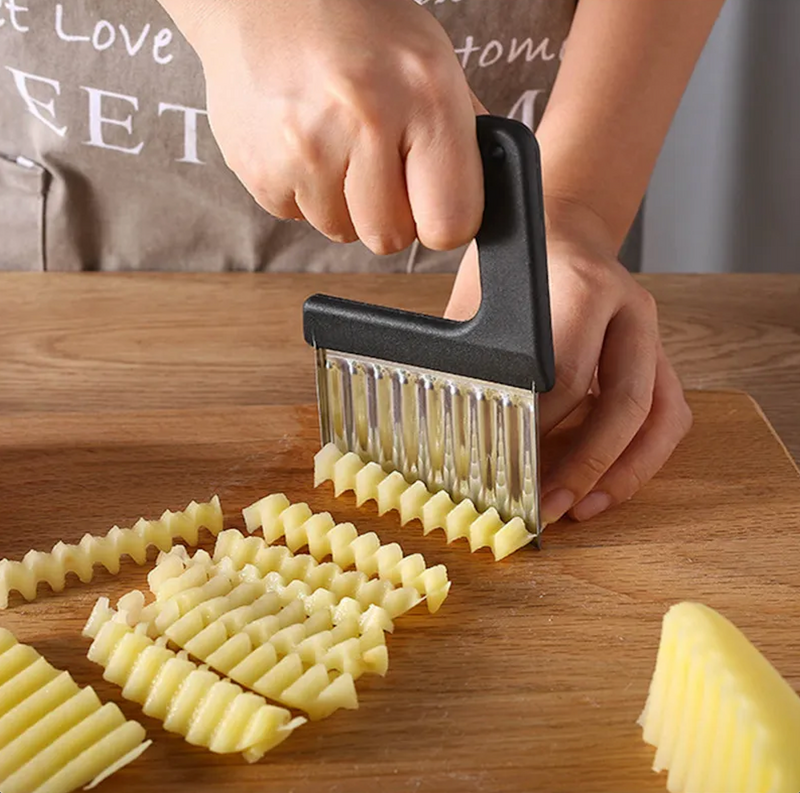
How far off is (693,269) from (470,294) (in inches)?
82.0

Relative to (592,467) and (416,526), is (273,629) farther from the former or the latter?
(592,467)

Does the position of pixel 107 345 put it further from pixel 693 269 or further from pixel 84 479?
pixel 693 269

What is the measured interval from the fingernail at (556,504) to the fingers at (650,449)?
0.08 feet

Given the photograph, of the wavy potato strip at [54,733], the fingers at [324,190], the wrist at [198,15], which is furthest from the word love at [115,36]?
the wavy potato strip at [54,733]

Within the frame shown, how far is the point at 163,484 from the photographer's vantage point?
80.5 inches

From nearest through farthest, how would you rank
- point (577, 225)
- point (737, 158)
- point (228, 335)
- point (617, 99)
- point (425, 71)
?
point (425, 71), point (577, 225), point (617, 99), point (228, 335), point (737, 158)

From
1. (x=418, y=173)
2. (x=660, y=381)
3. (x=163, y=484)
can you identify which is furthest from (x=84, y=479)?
(x=660, y=381)

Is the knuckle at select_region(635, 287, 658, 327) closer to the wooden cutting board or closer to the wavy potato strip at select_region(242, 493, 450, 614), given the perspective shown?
the wooden cutting board

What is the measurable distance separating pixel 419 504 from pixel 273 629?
0.40 metres

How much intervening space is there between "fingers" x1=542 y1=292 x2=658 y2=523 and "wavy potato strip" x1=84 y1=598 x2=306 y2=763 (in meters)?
0.63

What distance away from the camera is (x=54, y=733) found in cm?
143

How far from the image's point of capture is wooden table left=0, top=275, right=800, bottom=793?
1.46 meters

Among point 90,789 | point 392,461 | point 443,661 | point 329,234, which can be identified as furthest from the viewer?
point 392,461

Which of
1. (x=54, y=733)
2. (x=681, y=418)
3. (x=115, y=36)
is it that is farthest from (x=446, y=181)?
(x=115, y=36)
